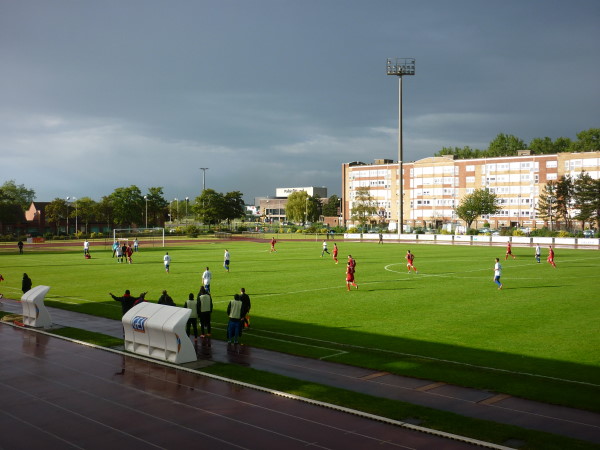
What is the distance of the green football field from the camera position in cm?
1480

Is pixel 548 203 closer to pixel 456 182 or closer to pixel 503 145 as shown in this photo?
pixel 456 182

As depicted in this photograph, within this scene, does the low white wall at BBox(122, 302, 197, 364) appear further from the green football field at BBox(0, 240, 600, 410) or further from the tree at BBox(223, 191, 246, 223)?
the tree at BBox(223, 191, 246, 223)

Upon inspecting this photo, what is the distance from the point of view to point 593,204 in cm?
9525

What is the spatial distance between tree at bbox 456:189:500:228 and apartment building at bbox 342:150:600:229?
8.33 meters

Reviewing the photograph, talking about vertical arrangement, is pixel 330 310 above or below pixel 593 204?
below

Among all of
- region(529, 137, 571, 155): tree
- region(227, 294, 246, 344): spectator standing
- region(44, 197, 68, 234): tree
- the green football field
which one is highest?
region(529, 137, 571, 155): tree

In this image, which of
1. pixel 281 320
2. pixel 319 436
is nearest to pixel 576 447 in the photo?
pixel 319 436

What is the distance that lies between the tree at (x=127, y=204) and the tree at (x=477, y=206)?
7260cm

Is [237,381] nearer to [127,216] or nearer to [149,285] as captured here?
[149,285]

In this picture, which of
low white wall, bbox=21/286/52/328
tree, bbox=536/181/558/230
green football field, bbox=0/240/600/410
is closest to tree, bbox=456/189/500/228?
tree, bbox=536/181/558/230

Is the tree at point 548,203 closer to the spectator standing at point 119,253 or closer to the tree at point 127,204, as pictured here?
the spectator standing at point 119,253

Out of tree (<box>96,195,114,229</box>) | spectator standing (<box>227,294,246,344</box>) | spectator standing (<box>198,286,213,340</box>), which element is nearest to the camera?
spectator standing (<box>227,294,246,344</box>)

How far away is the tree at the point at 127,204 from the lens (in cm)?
12194

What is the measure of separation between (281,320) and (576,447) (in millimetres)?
13382
